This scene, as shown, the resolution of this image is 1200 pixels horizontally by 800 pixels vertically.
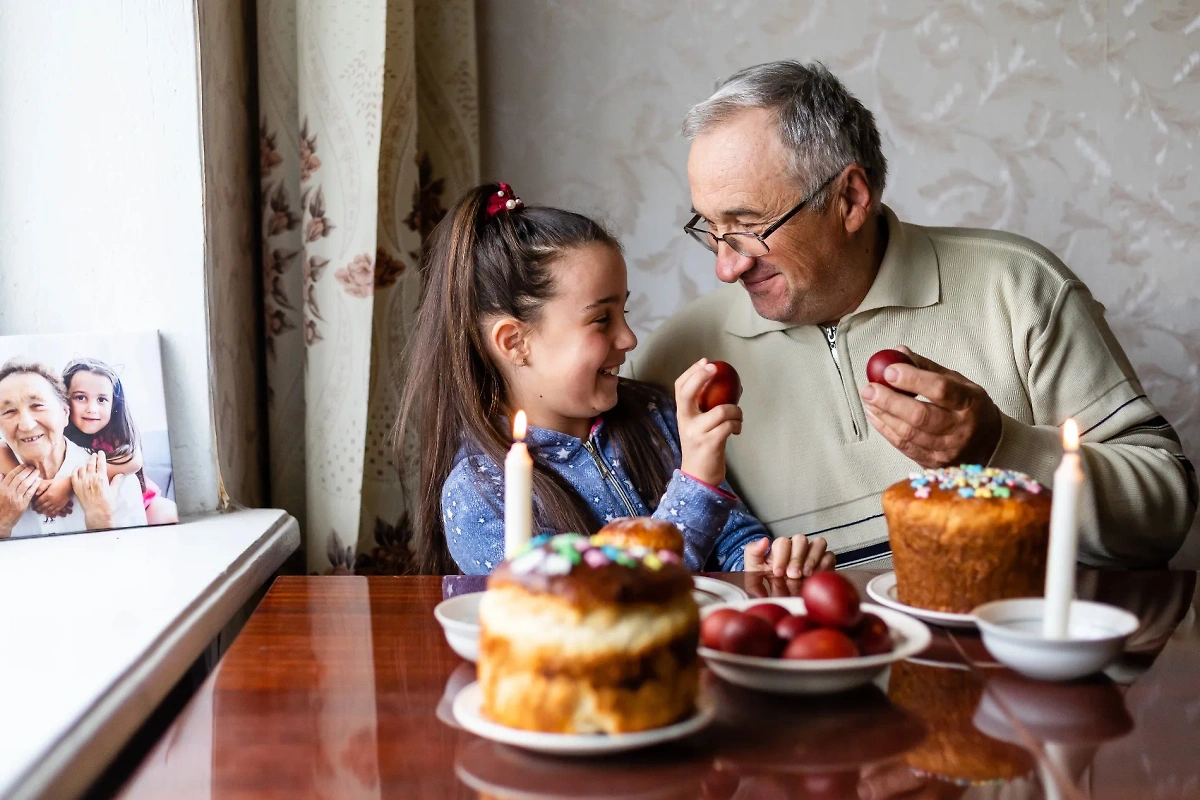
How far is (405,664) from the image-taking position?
976 millimetres

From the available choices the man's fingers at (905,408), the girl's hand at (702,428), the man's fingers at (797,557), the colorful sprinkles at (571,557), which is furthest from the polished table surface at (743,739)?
the girl's hand at (702,428)

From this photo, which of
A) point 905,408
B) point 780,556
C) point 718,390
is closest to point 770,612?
point 780,556

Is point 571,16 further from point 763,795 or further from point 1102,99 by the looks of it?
point 763,795

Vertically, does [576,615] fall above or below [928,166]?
below

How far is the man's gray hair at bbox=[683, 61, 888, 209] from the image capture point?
1.76m

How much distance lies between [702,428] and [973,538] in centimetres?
56

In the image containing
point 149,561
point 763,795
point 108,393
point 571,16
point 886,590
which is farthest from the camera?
point 571,16

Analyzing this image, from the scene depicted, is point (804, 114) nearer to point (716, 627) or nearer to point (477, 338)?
point (477, 338)

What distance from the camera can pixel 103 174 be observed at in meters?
1.59

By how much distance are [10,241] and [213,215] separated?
0.90 feet

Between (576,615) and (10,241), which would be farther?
(10,241)

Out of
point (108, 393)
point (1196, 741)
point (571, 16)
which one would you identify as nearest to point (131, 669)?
point (108, 393)

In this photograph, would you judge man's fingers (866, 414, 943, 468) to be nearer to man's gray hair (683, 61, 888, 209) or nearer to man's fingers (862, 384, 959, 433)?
man's fingers (862, 384, 959, 433)

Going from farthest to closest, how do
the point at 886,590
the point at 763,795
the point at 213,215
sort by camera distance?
the point at 213,215 < the point at 886,590 < the point at 763,795
